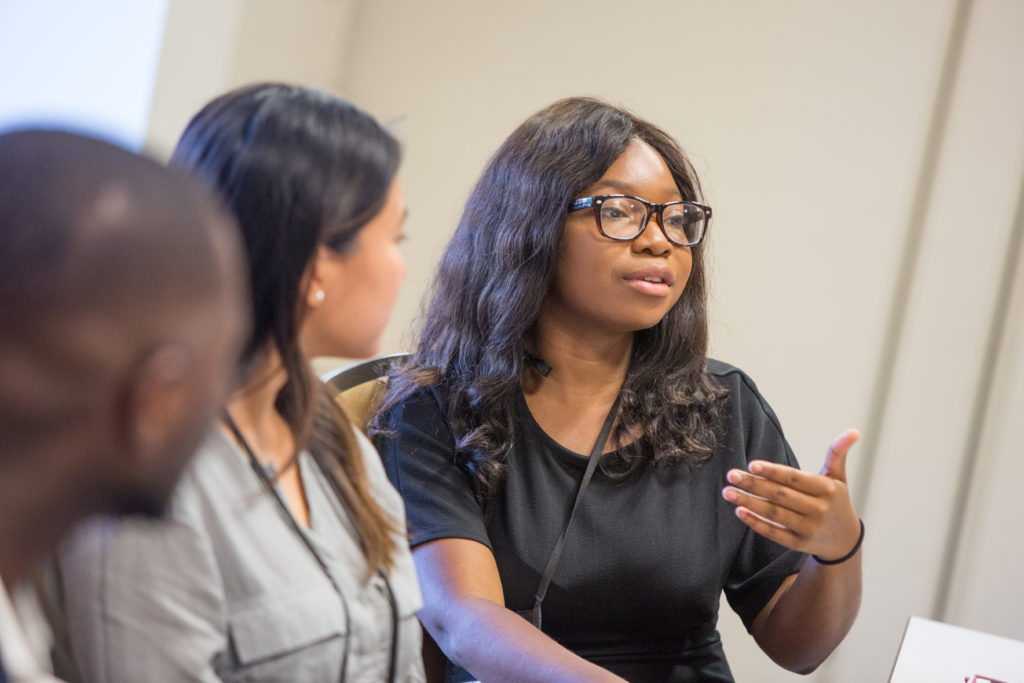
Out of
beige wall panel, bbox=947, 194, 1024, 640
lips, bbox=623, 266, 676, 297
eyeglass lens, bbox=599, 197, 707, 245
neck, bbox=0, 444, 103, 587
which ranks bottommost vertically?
beige wall panel, bbox=947, 194, 1024, 640

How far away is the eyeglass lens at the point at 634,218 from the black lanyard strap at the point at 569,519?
0.98 feet

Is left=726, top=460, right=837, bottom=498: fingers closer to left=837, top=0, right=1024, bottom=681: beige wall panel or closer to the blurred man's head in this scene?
the blurred man's head

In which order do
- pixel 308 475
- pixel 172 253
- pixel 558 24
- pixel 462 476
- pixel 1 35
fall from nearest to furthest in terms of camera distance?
pixel 172 253, pixel 308 475, pixel 462 476, pixel 1 35, pixel 558 24

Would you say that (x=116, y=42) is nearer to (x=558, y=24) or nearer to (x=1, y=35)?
(x=1, y=35)

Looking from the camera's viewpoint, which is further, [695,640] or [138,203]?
[695,640]

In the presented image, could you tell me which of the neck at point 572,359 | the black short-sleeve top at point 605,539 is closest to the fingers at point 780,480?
the black short-sleeve top at point 605,539

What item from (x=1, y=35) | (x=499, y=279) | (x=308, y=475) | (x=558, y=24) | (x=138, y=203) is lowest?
(x=308, y=475)

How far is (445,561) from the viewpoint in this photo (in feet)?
4.82

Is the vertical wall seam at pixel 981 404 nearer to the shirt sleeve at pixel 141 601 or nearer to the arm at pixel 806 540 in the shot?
the arm at pixel 806 540

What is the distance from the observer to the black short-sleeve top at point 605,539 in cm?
155

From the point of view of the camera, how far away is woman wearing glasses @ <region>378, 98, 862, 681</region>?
61.2 inches

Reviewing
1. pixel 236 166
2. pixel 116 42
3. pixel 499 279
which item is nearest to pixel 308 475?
pixel 236 166

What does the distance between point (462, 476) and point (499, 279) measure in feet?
1.17

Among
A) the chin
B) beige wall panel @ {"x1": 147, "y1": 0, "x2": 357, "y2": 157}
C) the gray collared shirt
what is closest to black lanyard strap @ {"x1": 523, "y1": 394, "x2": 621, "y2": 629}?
the gray collared shirt
